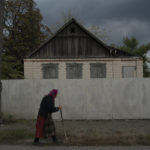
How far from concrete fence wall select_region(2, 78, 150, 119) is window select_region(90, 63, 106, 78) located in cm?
669

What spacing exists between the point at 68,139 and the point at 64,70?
10.2 metres

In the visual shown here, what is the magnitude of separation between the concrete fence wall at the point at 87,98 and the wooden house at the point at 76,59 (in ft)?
21.6

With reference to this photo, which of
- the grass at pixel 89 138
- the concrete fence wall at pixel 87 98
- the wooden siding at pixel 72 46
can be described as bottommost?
the grass at pixel 89 138

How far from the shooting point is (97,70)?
16484 mm

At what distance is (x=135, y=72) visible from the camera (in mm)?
16875

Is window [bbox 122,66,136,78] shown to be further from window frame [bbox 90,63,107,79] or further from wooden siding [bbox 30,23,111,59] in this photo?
wooden siding [bbox 30,23,111,59]

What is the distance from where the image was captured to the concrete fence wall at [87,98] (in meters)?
9.75

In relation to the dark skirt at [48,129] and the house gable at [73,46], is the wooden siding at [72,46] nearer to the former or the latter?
the house gable at [73,46]

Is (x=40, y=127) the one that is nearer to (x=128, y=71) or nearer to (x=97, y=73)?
(x=97, y=73)

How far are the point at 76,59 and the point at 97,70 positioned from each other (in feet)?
5.94

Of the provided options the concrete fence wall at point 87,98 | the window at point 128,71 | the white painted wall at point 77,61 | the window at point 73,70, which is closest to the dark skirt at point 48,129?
the concrete fence wall at point 87,98

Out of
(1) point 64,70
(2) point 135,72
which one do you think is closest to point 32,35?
(1) point 64,70

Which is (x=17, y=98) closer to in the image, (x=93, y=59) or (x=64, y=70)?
(x=64, y=70)

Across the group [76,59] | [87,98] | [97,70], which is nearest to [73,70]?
[76,59]
